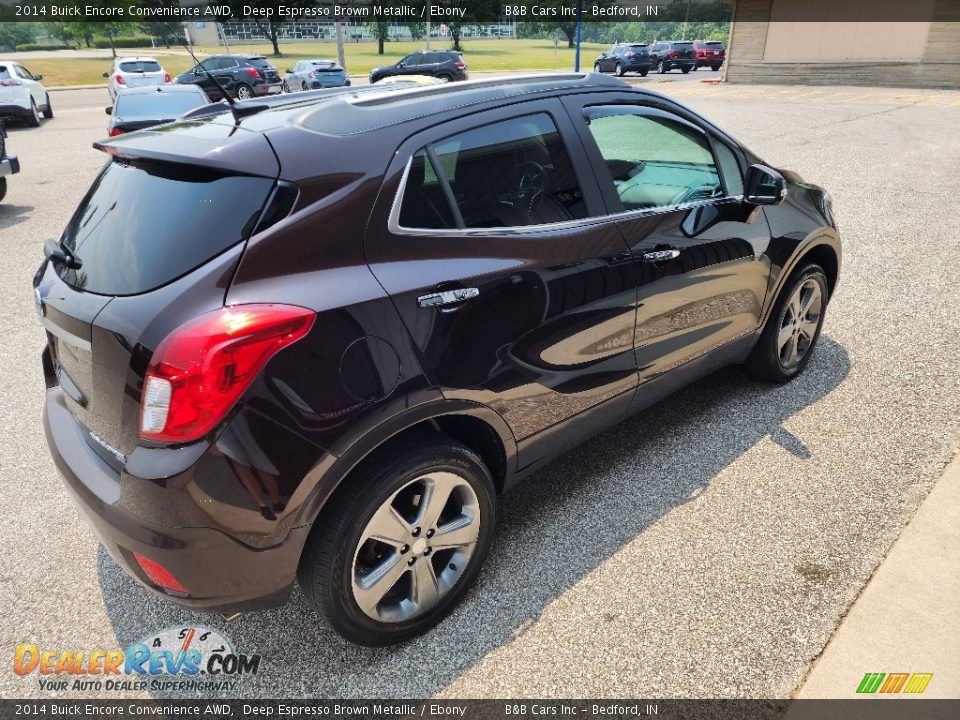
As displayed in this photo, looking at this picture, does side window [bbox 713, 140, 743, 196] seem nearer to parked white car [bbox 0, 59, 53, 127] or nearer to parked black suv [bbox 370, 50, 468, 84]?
parked white car [bbox 0, 59, 53, 127]

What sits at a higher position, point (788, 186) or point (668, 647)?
point (788, 186)

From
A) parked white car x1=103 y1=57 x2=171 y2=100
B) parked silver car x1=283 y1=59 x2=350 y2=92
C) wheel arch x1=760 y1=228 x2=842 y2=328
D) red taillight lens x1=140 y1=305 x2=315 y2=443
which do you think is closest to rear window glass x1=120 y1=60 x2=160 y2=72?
parked white car x1=103 y1=57 x2=171 y2=100

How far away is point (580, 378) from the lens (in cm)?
271

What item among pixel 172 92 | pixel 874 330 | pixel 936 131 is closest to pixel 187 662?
pixel 874 330

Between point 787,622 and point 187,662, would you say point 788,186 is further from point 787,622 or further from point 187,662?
point 187,662

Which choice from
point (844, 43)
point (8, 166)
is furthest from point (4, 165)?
point (844, 43)

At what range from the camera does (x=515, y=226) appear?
2.46 meters

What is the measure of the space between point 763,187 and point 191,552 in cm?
305

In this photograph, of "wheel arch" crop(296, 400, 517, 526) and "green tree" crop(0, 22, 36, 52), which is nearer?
"wheel arch" crop(296, 400, 517, 526)

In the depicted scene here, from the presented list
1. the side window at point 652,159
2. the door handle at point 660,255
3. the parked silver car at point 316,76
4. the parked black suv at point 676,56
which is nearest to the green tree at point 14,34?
the parked silver car at point 316,76

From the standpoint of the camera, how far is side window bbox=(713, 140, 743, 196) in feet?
11.0

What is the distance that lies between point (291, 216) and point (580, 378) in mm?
1323

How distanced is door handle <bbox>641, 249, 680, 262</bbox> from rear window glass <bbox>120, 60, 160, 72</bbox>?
76.8 ft

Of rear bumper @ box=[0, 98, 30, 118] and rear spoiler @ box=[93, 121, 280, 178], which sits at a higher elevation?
rear spoiler @ box=[93, 121, 280, 178]
